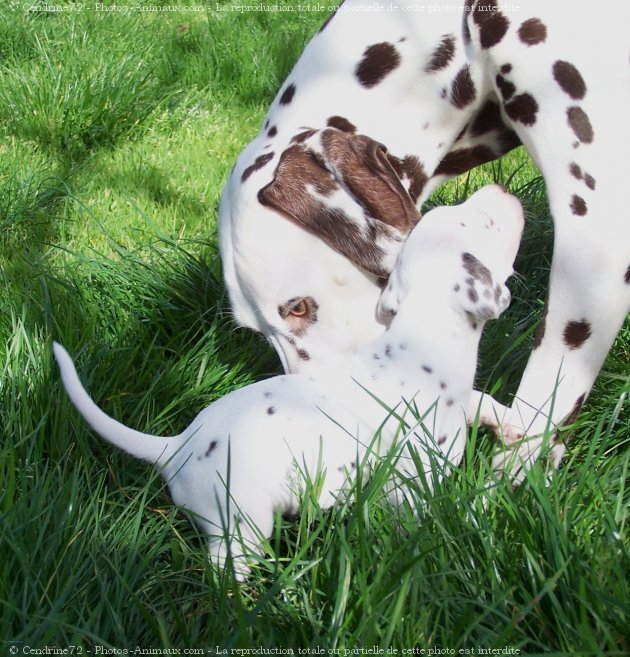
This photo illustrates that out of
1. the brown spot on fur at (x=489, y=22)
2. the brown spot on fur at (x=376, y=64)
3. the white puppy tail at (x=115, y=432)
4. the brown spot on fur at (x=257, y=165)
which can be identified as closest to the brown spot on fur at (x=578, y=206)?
the brown spot on fur at (x=489, y=22)

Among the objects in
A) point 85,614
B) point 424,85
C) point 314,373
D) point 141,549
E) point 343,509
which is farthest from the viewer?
point 424,85

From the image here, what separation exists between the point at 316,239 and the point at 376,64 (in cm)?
60

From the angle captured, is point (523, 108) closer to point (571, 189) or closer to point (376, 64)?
point (571, 189)

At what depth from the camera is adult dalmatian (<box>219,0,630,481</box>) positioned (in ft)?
7.97

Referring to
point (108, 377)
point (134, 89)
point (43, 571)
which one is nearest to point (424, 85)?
point (108, 377)

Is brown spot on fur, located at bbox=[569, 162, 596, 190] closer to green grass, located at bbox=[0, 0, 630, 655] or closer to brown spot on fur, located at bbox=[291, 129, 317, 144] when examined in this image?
green grass, located at bbox=[0, 0, 630, 655]

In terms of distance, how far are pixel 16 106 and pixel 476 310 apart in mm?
3126

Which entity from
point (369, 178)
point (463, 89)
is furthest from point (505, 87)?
point (369, 178)

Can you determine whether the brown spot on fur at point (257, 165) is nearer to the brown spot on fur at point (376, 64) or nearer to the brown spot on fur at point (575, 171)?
the brown spot on fur at point (376, 64)

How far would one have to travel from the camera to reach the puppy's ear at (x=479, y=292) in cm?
240

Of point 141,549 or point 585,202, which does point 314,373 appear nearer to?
point 141,549

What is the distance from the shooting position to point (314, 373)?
2.61m

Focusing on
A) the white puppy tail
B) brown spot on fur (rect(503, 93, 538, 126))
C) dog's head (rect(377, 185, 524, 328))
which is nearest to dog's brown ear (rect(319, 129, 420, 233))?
dog's head (rect(377, 185, 524, 328))

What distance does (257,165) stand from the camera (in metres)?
2.74
